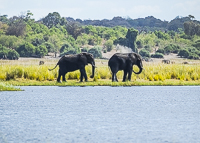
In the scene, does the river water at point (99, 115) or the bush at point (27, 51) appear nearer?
the river water at point (99, 115)

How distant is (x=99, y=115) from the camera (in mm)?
19938

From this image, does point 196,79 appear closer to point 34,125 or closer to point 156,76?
point 156,76

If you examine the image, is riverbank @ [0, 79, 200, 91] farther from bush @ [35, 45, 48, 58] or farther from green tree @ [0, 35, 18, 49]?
green tree @ [0, 35, 18, 49]

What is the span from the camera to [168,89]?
98.2 ft

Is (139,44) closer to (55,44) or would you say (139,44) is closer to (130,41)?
(130,41)

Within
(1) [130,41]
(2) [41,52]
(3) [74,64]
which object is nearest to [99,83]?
(3) [74,64]

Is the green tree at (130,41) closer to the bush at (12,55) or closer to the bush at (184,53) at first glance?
the bush at (184,53)

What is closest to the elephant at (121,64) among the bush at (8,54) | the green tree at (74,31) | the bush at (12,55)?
the bush at (12,55)

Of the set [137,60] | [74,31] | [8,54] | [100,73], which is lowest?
[100,73]

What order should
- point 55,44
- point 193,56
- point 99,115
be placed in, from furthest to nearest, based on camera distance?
point 55,44, point 193,56, point 99,115

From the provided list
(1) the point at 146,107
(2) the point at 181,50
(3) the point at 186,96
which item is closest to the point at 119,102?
(1) the point at 146,107

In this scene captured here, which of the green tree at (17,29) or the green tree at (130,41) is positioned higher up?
the green tree at (17,29)

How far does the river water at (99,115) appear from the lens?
1608 cm

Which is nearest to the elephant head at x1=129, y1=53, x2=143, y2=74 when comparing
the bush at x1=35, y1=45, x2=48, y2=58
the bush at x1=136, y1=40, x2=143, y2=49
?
the bush at x1=35, y1=45, x2=48, y2=58
